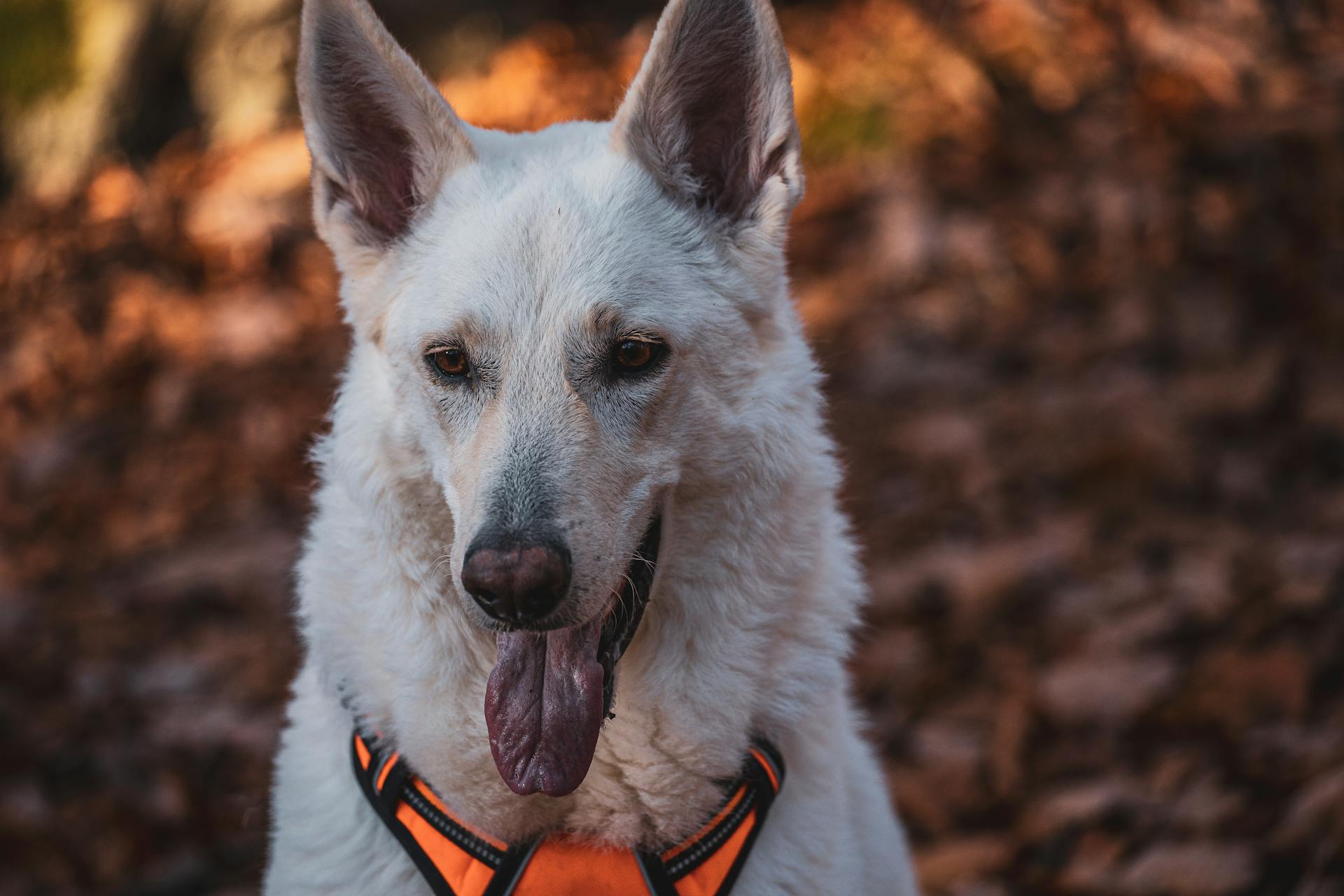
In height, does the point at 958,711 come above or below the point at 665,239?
below

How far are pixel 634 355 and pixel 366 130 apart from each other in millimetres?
946

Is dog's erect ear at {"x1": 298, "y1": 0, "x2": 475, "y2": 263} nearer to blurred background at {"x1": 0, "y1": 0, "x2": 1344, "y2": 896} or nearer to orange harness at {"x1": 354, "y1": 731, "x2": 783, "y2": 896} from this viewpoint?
orange harness at {"x1": 354, "y1": 731, "x2": 783, "y2": 896}

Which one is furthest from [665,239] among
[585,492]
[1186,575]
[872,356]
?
[872,356]

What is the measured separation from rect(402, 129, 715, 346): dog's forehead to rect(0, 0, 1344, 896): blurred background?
2451 millimetres

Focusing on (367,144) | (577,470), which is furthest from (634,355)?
(367,144)

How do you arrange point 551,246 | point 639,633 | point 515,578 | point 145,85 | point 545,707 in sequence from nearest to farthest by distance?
point 515,578, point 545,707, point 551,246, point 639,633, point 145,85

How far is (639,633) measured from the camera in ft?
8.56

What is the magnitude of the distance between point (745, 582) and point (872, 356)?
4988 millimetres

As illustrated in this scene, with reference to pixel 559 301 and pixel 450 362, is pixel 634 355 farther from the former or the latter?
pixel 450 362

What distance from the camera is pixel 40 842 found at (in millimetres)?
4145

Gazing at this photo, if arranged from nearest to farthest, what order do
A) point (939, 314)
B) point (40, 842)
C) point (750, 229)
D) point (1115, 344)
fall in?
point (750, 229), point (40, 842), point (1115, 344), point (939, 314)

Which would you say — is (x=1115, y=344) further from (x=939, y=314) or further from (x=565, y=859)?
(x=565, y=859)

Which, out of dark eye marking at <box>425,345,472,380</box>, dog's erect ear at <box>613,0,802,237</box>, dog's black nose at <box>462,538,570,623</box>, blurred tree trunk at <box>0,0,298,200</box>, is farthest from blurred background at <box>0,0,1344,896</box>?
dog's erect ear at <box>613,0,802,237</box>

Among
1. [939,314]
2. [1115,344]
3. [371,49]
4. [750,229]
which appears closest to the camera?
[371,49]
